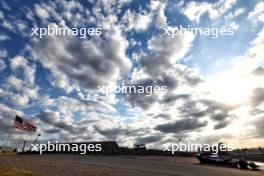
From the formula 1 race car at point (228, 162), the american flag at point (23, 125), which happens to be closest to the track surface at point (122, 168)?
the formula 1 race car at point (228, 162)

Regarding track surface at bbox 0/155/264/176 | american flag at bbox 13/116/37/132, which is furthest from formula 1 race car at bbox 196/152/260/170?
american flag at bbox 13/116/37/132

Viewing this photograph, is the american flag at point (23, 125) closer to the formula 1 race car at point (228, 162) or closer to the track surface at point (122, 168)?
the track surface at point (122, 168)

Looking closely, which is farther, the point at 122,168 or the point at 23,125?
the point at 23,125

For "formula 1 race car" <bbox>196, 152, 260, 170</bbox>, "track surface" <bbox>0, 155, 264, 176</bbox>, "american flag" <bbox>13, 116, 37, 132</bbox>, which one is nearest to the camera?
"track surface" <bbox>0, 155, 264, 176</bbox>

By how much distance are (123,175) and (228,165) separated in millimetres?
21174

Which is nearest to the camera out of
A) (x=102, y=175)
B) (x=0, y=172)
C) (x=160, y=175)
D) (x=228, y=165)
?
(x=0, y=172)

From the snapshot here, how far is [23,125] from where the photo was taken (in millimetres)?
43938

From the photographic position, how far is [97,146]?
60031mm

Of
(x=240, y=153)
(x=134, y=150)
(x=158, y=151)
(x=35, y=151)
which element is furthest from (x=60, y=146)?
(x=240, y=153)

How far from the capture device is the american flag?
42750 millimetres

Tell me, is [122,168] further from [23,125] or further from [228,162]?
[23,125]

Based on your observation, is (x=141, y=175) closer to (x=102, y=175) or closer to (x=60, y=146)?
(x=102, y=175)

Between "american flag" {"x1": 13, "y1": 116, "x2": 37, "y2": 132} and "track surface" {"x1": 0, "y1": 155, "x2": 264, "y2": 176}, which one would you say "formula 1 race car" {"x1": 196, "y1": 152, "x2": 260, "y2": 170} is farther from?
"american flag" {"x1": 13, "y1": 116, "x2": 37, "y2": 132}

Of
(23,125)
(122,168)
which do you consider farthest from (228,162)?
(23,125)
